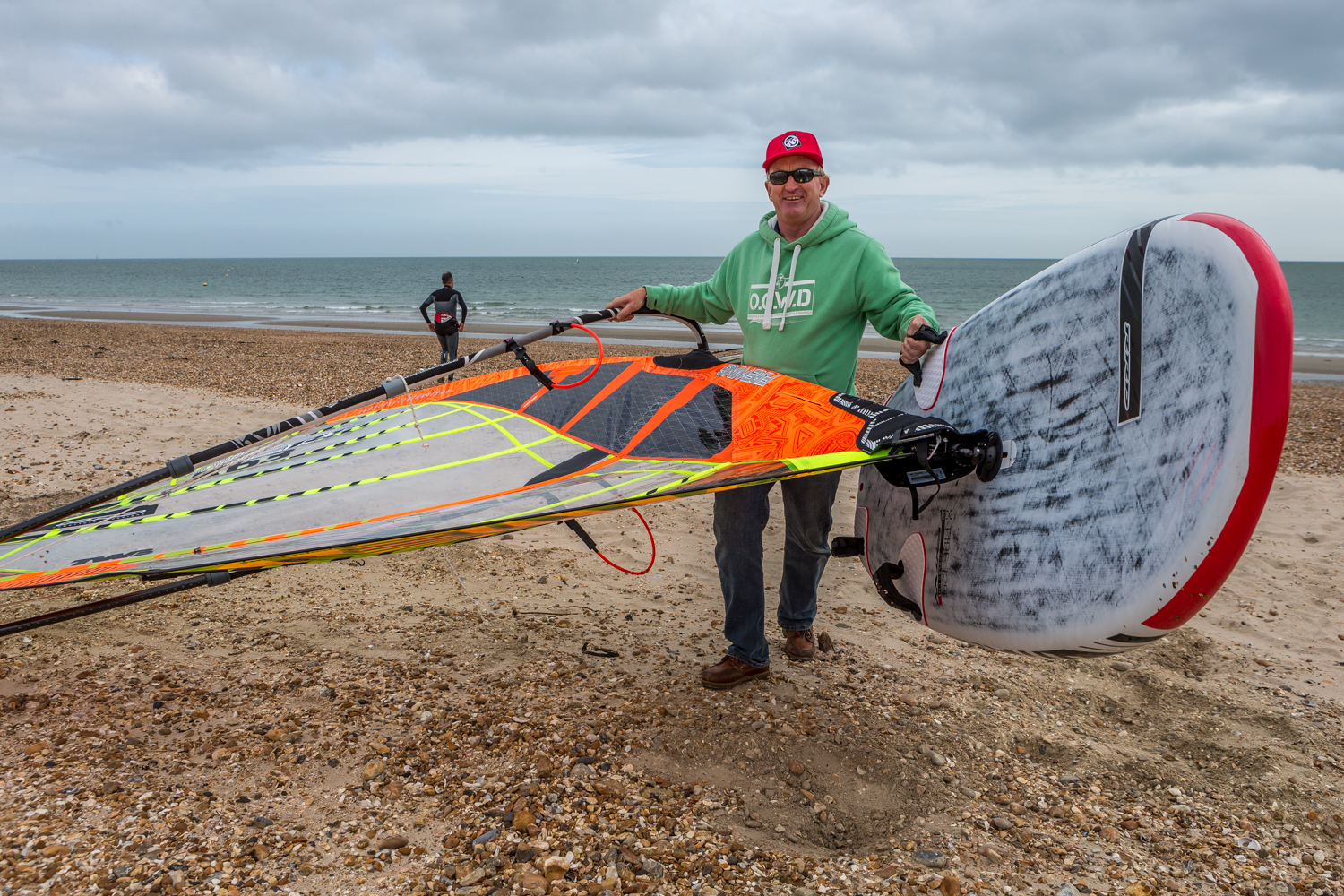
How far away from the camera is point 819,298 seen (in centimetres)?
270

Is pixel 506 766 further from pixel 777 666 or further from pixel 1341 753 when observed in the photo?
pixel 1341 753

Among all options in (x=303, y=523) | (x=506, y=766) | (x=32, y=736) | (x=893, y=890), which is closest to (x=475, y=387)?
(x=303, y=523)

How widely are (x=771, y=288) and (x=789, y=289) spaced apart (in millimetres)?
79

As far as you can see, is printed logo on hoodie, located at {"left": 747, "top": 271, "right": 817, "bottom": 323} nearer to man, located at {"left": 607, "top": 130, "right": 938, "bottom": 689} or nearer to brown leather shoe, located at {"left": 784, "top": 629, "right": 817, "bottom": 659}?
man, located at {"left": 607, "top": 130, "right": 938, "bottom": 689}

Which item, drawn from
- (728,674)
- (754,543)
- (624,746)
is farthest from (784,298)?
(624,746)

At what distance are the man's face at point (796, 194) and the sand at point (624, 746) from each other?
1759 mm

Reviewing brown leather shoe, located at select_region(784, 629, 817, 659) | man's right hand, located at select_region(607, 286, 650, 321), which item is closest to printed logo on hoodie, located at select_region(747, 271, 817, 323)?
man's right hand, located at select_region(607, 286, 650, 321)

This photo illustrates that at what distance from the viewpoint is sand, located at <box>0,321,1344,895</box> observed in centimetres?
202

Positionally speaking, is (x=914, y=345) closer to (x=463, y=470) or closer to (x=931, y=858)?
(x=931, y=858)

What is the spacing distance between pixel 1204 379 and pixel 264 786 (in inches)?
109

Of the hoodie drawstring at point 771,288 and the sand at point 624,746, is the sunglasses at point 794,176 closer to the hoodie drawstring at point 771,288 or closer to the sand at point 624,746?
the hoodie drawstring at point 771,288

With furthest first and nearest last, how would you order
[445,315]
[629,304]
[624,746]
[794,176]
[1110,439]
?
1. [445,315]
2. [629,304]
3. [794,176]
4. [624,746]
5. [1110,439]

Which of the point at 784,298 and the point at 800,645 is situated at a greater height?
the point at 784,298

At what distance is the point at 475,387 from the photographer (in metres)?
3.49
